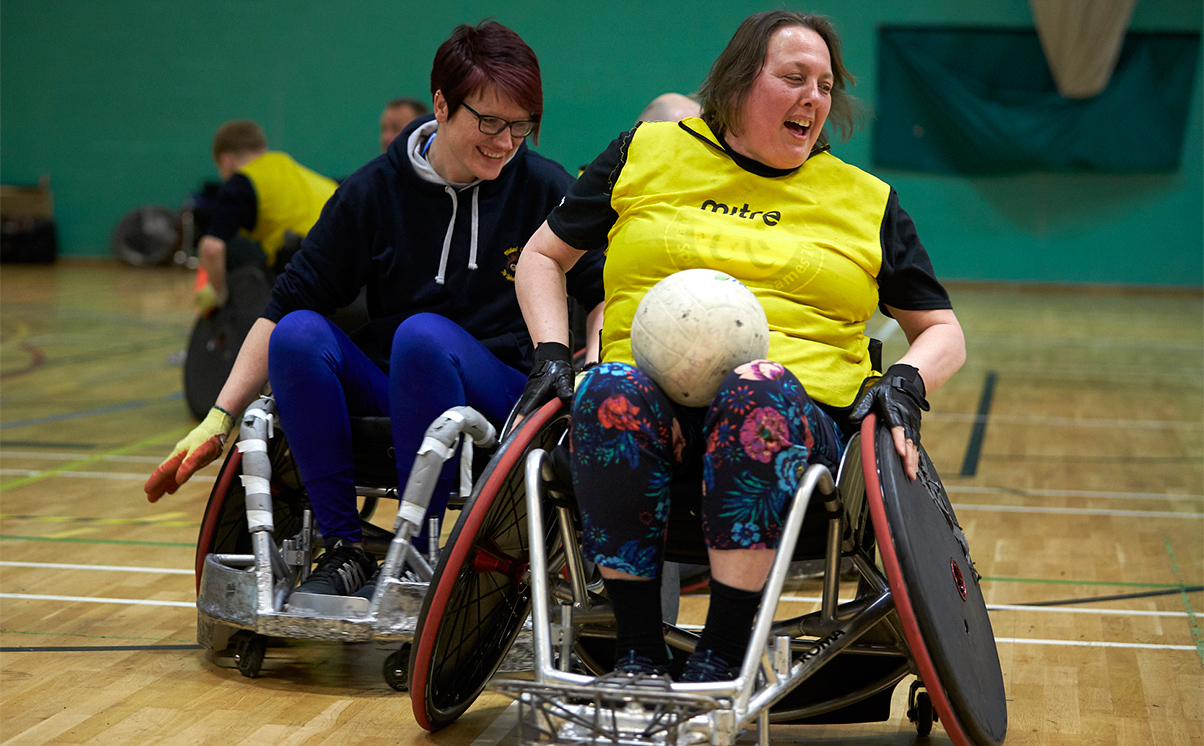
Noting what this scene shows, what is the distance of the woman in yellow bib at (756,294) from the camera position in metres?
1.47

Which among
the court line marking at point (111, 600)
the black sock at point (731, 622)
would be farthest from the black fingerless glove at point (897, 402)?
the court line marking at point (111, 600)

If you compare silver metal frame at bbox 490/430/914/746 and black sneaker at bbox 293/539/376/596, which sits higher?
silver metal frame at bbox 490/430/914/746

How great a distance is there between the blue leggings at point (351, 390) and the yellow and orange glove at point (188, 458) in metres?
0.15

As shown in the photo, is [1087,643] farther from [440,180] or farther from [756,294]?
[440,180]

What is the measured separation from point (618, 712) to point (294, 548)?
91 cm

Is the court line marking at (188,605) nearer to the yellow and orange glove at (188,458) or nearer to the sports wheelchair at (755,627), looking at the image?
the yellow and orange glove at (188,458)

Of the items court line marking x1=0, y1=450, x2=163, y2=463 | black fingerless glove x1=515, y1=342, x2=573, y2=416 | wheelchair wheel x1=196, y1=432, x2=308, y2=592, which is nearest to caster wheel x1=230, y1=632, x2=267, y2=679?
wheelchair wheel x1=196, y1=432, x2=308, y2=592

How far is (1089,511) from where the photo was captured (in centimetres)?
352

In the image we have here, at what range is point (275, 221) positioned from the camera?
4.96 metres

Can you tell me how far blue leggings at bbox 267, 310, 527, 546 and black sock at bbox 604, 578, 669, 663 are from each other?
59 centimetres

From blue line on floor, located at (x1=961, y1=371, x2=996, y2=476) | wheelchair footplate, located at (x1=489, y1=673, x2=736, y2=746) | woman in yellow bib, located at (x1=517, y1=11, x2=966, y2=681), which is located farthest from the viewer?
blue line on floor, located at (x1=961, y1=371, x2=996, y2=476)

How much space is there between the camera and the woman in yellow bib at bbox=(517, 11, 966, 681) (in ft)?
4.82

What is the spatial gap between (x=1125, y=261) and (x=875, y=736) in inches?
391

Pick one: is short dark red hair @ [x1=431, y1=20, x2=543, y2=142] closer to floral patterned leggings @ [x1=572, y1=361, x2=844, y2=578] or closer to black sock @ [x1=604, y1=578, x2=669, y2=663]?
floral patterned leggings @ [x1=572, y1=361, x2=844, y2=578]
